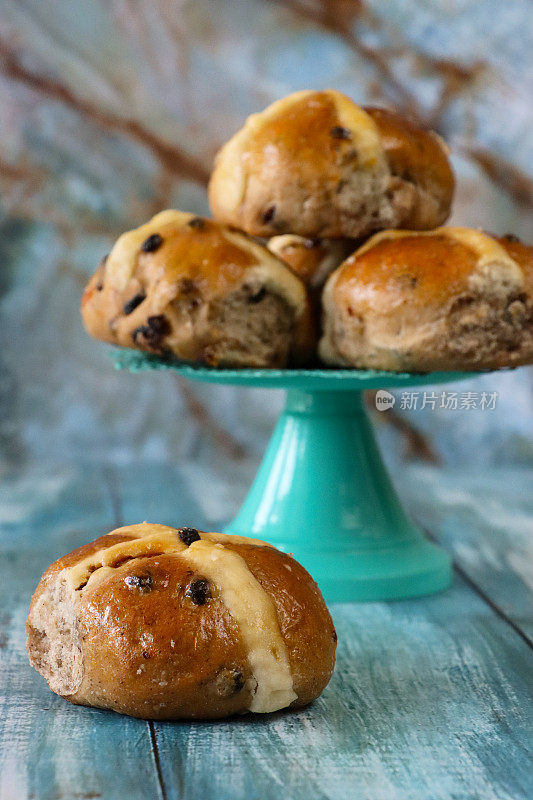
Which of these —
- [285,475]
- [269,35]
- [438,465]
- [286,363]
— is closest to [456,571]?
[285,475]

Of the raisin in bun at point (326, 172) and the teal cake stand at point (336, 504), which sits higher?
the raisin in bun at point (326, 172)


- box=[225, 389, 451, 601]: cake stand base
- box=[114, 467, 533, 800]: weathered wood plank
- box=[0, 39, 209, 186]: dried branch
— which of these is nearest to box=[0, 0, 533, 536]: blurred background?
box=[0, 39, 209, 186]: dried branch

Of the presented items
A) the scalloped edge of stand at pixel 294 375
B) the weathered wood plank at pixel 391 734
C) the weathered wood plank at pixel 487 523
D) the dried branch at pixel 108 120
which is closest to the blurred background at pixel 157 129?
the dried branch at pixel 108 120

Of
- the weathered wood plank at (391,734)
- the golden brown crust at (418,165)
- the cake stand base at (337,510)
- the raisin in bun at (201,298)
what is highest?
the golden brown crust at (418,165)

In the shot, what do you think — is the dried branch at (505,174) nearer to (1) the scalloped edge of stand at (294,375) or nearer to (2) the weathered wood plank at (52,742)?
(1) the scalloped edge of stand at (294,375)

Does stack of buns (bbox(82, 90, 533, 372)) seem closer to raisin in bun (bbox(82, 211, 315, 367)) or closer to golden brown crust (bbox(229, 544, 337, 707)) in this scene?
raisin in bun (bbox(82, 211, 315, 367))

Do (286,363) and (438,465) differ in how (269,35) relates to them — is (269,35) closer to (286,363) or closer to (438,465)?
(438,465)

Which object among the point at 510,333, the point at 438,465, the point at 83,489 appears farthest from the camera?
the point at 438,465

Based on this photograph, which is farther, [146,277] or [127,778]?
[146,277]
